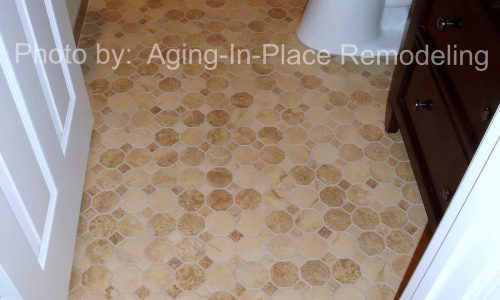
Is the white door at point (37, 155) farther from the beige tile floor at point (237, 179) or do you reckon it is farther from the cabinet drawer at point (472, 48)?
the cabinet drawer at point (472, 48)

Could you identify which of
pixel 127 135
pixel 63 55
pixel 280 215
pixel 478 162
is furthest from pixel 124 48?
pixel 478 162

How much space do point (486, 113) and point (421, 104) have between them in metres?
0.32

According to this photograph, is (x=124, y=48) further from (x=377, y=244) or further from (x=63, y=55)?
(x=377, y=244)

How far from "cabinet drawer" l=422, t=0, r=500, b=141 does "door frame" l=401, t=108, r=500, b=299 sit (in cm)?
43

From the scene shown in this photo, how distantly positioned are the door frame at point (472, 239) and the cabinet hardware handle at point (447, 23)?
0.64 metres

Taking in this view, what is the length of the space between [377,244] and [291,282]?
29 centimetres

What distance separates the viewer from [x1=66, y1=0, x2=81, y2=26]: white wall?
1.96m

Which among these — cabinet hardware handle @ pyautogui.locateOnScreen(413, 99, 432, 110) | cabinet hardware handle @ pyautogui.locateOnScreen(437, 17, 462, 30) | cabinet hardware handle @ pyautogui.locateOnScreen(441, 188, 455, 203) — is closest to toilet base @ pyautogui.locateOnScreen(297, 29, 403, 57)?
cabinet hardware handle @ pyautogui.locateOnScreen(413, 99, 432, 110)

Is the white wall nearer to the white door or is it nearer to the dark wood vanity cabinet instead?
the white door

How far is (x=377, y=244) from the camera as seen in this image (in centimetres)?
148

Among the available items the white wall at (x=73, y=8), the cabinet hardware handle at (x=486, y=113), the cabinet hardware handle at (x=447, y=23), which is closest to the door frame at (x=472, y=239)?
the cabinet hardware handle at (x=486, y=113)

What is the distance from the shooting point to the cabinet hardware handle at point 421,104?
1359 millimetres

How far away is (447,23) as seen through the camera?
121cm

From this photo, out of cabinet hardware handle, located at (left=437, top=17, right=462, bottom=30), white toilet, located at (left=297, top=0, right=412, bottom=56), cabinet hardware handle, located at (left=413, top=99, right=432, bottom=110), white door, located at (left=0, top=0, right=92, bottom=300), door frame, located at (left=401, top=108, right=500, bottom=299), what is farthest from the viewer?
white toilet, located at (left=297, top=0, right=412, bottom=56)
